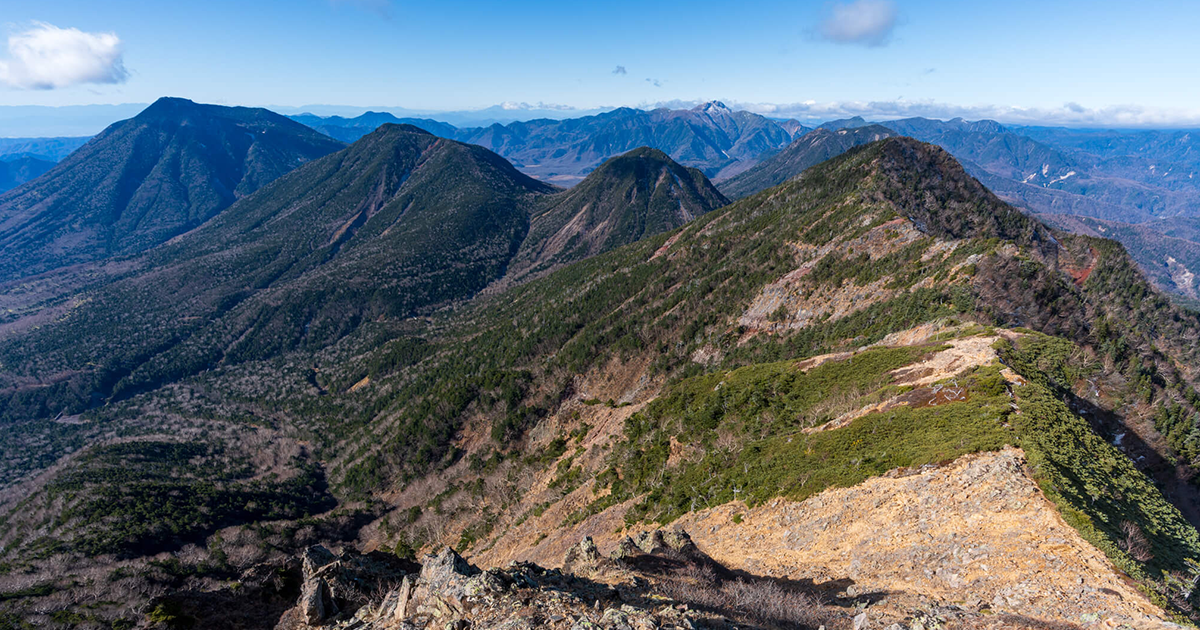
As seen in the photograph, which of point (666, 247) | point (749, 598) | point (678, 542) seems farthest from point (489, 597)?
point (666, 247)

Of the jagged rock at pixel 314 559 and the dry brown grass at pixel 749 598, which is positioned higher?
the dry brown grass at pixel 749 598

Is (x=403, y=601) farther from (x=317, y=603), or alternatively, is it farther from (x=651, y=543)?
(x=651, y=543)

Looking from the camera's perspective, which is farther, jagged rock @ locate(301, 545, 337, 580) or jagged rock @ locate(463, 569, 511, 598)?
jagged rock @ locate(301, 545, 337, 580)

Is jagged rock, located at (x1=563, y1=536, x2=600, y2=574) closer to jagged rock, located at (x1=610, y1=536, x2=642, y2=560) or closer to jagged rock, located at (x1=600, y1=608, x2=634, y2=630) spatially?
jagged rock, located at (x1=610, y1=536, x2=642, y2=560)

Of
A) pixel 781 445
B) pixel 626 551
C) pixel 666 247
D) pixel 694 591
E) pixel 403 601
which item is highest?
pixel 666 247

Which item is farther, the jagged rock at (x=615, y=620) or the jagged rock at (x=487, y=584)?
the jagged rock at (x=487, y=584)

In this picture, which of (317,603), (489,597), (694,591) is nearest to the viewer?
(489,597)

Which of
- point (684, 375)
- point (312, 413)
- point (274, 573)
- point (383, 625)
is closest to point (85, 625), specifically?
point (274, 573)

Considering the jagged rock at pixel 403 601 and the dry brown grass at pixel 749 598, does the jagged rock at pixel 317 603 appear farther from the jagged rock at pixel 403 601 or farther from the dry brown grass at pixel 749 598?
the dry brown grass at pixel 749 598

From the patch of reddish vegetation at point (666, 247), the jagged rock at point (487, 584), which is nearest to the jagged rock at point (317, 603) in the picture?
the jagged rock at point (487, 584)

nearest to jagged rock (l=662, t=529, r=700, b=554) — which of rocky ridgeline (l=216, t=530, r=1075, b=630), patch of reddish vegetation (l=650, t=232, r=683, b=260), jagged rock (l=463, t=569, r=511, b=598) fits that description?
rocky ridgeline (l=216, t=530, r=1075, b=630)
